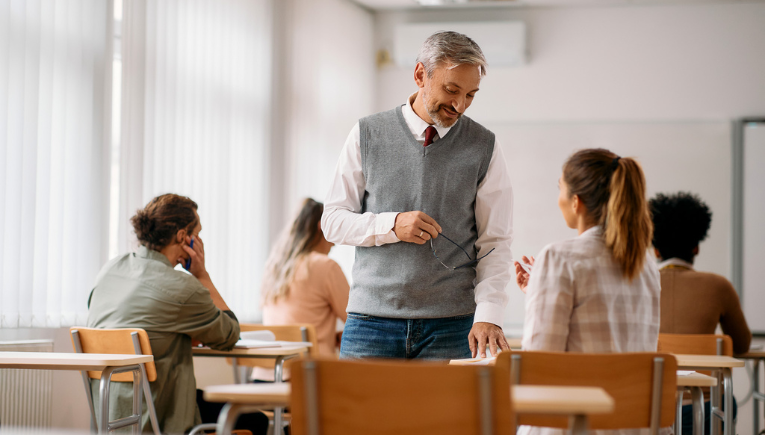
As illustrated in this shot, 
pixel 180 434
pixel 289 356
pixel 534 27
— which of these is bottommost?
pixel 180 434

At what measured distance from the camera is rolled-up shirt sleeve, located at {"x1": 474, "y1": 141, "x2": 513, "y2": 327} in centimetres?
186

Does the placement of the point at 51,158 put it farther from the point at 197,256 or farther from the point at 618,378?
the point at 618,378

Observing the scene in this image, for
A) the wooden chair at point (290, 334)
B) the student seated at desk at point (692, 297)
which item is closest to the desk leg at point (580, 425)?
the wooden chair at point (290, 334)

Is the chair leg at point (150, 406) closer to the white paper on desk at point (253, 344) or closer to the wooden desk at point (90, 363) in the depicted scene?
the wooden desk at point (90, 363)

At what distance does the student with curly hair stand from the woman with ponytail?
1627 mm

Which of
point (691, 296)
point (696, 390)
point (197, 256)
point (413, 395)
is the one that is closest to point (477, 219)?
point (696, 390)

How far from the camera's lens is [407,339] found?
5.96 feet

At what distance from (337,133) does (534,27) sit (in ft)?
5.47

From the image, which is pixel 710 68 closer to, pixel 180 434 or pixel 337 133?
A: pixel 337 133

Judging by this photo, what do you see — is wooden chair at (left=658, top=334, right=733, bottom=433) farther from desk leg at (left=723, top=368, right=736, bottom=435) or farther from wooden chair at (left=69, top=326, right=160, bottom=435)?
wooden chair at (left=69, top=326, right=160, bottom=435)

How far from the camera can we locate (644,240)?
1723mm

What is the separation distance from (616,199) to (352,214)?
65 cm

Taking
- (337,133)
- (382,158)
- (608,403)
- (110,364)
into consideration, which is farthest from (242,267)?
(608,403)

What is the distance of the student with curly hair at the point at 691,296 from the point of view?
322cm
